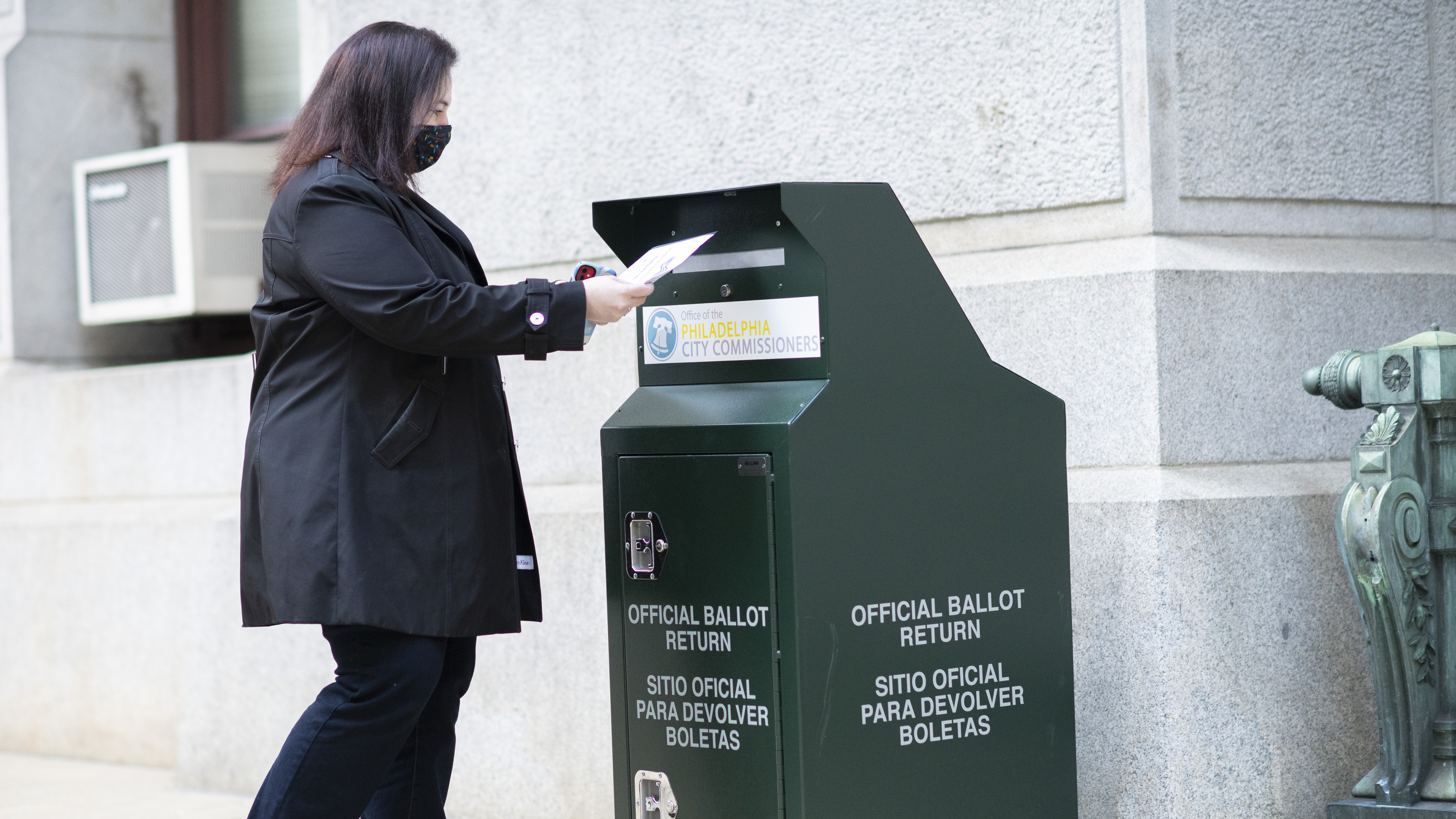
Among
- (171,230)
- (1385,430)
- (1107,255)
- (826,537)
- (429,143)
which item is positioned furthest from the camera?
(171,230)

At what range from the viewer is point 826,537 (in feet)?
9.44

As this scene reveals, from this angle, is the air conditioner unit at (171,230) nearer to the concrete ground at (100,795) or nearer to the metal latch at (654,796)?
the concrete ground at (100,795)

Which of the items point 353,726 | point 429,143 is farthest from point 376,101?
point 353,726

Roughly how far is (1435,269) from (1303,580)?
3.05ft

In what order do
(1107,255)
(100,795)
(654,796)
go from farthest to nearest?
(100,795) < (1107,255) < (654,796)

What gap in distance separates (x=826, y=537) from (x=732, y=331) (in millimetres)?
434

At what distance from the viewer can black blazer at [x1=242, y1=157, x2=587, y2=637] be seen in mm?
2994

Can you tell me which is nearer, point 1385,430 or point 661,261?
point 661,261

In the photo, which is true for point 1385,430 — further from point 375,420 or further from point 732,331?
point 375,420

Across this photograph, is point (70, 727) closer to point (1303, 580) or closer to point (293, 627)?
point (293, 627)

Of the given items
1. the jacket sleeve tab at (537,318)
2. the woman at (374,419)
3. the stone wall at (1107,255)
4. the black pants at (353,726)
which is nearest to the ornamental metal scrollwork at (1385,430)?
the stone wall at (1107,255)

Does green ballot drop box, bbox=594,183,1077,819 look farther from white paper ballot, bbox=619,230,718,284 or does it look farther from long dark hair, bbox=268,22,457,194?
long dark hair, bbox=268,22,457,194

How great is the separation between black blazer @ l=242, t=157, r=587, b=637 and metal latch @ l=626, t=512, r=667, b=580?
259 mm

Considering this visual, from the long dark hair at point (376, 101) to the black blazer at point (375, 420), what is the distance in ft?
0.21
